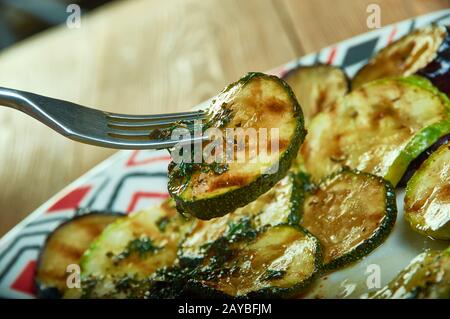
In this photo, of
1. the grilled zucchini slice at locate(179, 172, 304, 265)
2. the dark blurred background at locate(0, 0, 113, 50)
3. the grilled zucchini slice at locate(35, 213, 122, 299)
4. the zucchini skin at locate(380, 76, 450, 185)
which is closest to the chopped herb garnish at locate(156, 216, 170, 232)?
the grilled zucchini slice at locate(179, 172, 304, 265)

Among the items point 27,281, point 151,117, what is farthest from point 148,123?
point 27,281

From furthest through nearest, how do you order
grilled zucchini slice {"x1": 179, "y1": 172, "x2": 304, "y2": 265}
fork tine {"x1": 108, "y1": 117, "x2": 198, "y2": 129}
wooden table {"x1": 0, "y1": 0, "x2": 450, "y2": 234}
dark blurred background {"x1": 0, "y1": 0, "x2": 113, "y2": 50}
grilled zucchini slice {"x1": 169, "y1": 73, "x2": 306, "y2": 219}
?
1. dark blurred background {"x1": 0, "y1": 0, "x2": 113, "y2": 50}
2. wooden table {"x1": 0, "y1": 0, "x2": 450, "y2": 234}
3. grilled zucchini slice {"x1": 179, "y1": 172, "x2": 304, "y2": 265}
4. fork tine {"x1": 108, "y1": 117, "x2": 198, "y2": 129}
5. grilled zucchini slice {"x1": 169, "y1": 73, "x2": 306, "y2": 219}

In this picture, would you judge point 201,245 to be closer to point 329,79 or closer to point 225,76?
point 329,79

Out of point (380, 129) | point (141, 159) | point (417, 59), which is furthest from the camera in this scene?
point (141, 159)

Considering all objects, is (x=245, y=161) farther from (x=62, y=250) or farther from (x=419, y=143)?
(x=62, y=250)

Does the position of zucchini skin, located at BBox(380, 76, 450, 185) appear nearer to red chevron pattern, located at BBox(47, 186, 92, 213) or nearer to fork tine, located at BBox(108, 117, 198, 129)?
fork tine, located at BBox(108, 117, 198, 129)

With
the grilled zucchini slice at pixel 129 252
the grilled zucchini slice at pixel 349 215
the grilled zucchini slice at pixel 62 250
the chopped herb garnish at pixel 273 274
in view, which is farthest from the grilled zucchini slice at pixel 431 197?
the grilled zucchini slice at pixel 62 250
